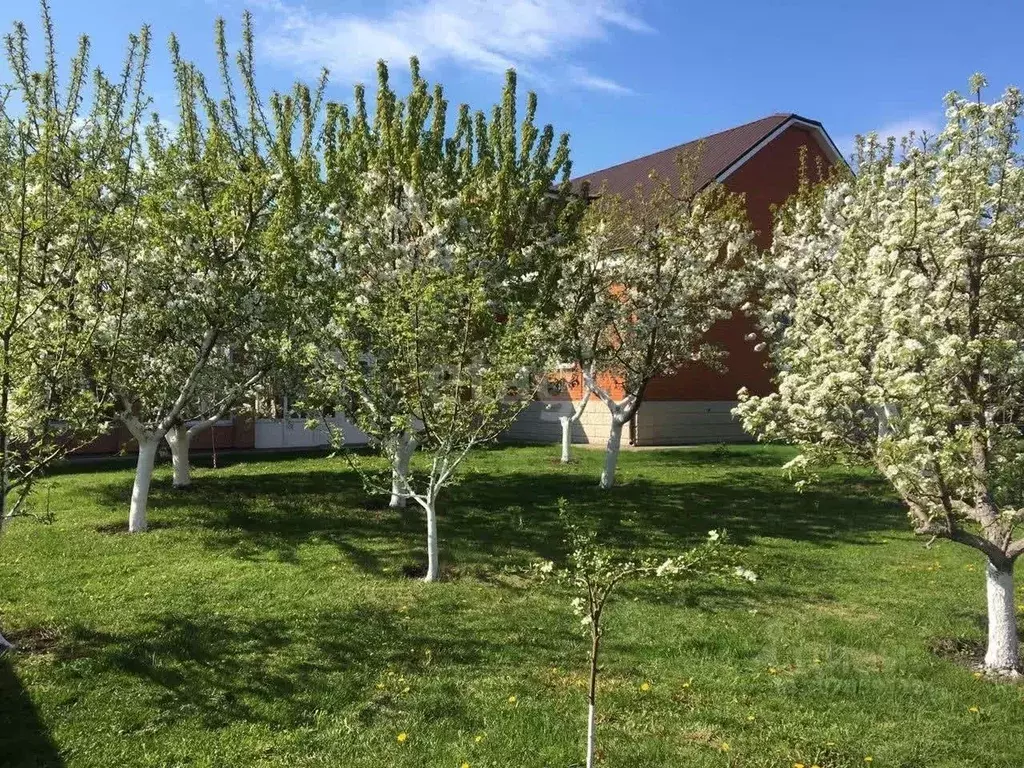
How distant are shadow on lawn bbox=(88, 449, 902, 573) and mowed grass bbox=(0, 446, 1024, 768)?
0.33 ft

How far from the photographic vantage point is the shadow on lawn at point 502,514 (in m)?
12.0

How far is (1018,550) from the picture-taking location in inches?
291

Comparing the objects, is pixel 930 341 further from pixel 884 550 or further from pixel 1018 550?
pixel 884 550

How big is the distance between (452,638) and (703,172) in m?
25.2

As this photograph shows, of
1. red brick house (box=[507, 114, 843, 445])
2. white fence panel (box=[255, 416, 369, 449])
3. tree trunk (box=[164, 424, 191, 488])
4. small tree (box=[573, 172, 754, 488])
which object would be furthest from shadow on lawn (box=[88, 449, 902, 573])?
red brick house (box=[507, 114, 843, 445])

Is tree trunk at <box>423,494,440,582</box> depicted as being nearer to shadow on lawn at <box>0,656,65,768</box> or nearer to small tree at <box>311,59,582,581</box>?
small tree at <box>311,59,582,581</box>

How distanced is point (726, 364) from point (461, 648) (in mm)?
23853

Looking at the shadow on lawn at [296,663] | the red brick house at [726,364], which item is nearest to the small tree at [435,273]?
the shadow on lawn at [296,663]

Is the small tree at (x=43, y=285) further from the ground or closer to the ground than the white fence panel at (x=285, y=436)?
further from the ground

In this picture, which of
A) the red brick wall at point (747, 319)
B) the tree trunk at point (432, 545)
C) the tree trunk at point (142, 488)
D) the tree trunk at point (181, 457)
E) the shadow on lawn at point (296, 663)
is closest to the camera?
the shadow on lawn at point (296, 663)

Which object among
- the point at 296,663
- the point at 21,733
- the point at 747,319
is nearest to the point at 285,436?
the point at 747,319

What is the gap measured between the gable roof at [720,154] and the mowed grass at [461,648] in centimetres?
1799

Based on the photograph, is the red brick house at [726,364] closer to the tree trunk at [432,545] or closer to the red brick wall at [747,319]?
the red brick wall at [747,319]

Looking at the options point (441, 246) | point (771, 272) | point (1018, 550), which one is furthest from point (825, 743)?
point (771, 272)
